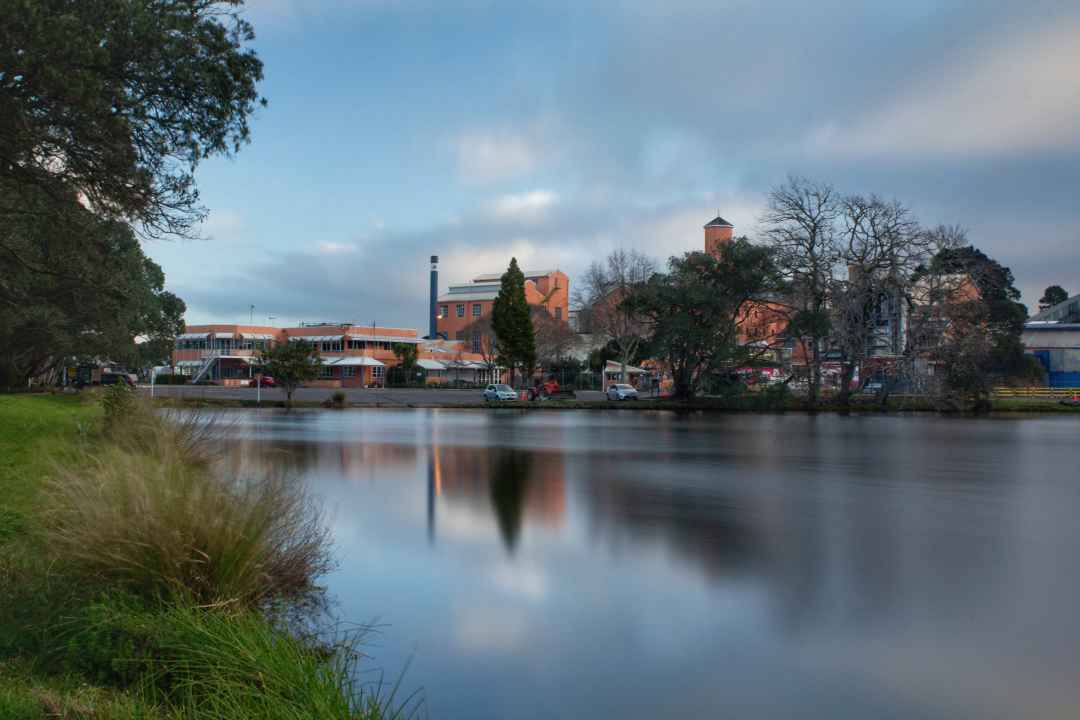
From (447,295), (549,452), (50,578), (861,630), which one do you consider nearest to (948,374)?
(549,452)

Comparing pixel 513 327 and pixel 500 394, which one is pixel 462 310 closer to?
pixel 513 327

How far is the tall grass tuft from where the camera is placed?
22.3 feet

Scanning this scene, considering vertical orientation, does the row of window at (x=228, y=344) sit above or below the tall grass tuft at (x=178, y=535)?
above

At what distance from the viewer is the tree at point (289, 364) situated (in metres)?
54.3

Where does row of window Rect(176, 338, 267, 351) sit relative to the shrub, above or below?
above

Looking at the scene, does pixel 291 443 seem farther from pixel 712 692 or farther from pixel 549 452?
pixel 712 692

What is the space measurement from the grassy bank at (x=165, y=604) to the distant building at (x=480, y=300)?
96.8 meters

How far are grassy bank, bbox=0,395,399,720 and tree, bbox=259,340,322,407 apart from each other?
4539cm

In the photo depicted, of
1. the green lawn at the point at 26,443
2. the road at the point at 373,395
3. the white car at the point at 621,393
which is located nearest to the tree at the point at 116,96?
the green lawn at the point at 26,443

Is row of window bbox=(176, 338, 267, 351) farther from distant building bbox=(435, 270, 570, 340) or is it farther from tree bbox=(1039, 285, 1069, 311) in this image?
tree bbox=(1039, 285, 1069, 311)

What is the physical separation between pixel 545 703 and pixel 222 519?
9.89 ft

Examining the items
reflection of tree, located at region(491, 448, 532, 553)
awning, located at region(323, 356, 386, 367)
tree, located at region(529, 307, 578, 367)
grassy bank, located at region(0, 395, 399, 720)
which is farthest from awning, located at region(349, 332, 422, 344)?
grassy bank, located at region(0, 395, 399, 720)

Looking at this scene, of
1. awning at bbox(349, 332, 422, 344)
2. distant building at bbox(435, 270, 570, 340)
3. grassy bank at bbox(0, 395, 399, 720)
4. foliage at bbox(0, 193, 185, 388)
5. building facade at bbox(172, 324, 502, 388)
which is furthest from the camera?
distant building at bbox(435, 270, 570, 340)

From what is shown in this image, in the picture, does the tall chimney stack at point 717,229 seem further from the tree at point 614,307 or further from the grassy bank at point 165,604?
the grassy bank at point 165,604
